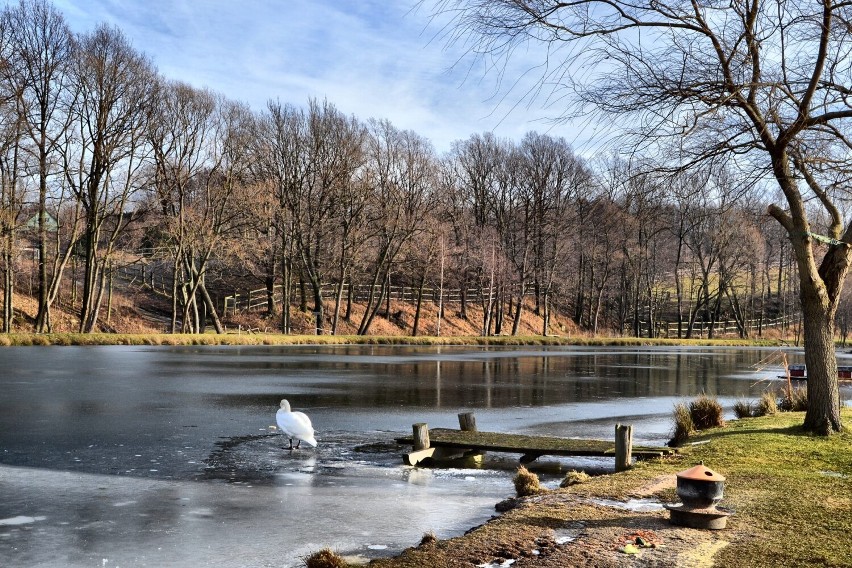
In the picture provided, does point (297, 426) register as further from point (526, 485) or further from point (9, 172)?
point (9, 172)

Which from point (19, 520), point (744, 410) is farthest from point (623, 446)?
point (744, 410)

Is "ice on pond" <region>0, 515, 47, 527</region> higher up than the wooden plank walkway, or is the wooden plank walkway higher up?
the wooden plank walkway

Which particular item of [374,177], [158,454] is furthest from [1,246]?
[158,454]

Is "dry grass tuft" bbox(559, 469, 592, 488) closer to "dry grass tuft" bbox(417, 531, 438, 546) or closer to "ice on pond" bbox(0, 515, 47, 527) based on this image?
"dry grass tuft" bbox(417, 531, 438, 546)

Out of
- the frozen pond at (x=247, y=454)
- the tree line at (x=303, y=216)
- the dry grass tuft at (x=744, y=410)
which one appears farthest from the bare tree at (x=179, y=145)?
the dry grass tuft at (x=744, y=410)

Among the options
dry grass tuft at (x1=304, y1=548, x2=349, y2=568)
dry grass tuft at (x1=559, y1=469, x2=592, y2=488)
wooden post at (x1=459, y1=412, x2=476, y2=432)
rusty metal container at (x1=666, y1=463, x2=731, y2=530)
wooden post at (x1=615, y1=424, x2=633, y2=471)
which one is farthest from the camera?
wooden post at (x1=459, y1=412, x2=476, y2=432)

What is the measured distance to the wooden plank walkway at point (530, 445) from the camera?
1259 cm

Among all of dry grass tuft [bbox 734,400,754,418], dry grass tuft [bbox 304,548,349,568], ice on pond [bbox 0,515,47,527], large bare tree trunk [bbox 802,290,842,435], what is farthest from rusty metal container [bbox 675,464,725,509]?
dry grass tuft [bbox 734,400,754,418]

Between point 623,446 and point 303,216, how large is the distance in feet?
145

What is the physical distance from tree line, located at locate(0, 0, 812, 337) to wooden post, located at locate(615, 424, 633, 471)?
4.00 metres

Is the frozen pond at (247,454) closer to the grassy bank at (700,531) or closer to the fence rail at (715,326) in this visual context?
the grassy bank at (700,531)

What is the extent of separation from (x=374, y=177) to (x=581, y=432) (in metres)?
42.1

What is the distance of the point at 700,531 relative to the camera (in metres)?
7.41

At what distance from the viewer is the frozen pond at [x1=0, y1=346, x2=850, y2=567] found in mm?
7914
